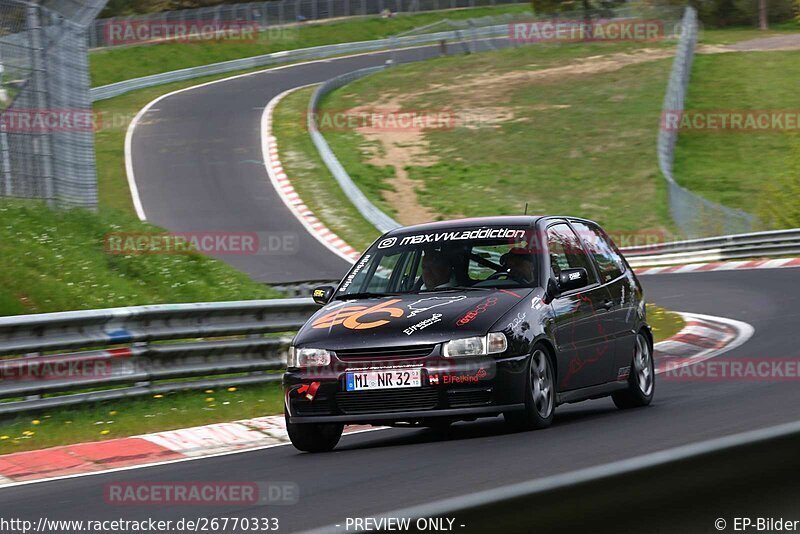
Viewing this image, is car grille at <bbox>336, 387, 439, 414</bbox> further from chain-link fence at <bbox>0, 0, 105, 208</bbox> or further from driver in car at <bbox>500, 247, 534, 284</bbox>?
chain-link fence at <bbox>0, 0, 105, 208</bbox>

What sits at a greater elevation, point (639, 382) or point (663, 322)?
point (639, 382)

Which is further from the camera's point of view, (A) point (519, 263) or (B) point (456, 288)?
(A) point (519, 263)

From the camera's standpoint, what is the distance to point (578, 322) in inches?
360

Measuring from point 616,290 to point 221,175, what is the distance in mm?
27667

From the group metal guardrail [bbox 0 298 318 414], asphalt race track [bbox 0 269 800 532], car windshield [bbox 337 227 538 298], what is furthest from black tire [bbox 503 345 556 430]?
metal guardrail [bbox 0 298 318 414]

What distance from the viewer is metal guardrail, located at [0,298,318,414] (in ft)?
32.2

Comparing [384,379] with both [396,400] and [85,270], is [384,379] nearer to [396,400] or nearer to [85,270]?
[396,400]

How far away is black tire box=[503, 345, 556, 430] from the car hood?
0.41 m

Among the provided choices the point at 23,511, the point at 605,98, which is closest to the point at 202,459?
the point at 23,511

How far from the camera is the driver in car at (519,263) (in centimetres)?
898

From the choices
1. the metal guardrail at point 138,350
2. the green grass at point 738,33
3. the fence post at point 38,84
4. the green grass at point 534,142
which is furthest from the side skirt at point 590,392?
the green grass at point 738,33

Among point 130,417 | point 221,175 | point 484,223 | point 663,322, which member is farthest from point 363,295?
point 221,175

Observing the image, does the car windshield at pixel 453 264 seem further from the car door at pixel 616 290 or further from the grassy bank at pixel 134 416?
the grassy bank at pixel 134 416

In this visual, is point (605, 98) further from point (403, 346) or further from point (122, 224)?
point (403, 346)
